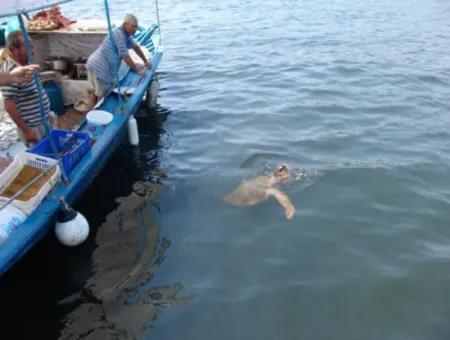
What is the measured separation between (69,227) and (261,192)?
2865 millimetres

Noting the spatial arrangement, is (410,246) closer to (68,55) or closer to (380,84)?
(380,84)

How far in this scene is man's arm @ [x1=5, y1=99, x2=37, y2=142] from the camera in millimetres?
5946

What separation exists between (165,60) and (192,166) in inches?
275

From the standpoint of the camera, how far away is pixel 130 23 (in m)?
7.86

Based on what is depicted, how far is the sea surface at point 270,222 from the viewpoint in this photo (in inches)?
200

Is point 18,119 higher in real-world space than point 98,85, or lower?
higher

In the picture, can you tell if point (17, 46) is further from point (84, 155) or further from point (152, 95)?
point (152, 95)

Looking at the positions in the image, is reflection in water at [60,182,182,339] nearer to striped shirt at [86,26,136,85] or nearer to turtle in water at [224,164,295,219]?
turtle in water at [224,164,295,219]

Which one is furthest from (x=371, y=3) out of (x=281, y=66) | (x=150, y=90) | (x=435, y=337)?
(x=435, y=337)

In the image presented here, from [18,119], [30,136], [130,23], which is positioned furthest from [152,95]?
[18,119]

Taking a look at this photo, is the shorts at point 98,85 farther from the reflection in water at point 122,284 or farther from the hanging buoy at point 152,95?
the reflection in water at point 122,284

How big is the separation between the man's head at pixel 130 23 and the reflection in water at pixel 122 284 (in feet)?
10.1

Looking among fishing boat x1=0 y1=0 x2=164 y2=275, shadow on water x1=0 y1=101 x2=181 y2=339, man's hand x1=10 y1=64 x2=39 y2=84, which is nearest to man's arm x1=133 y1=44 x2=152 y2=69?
fishing boat x1=0 y1=0 x2=164 y2=275

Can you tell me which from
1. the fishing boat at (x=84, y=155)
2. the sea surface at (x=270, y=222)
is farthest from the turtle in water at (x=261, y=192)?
the fishing boat at (x=84, y=155)
